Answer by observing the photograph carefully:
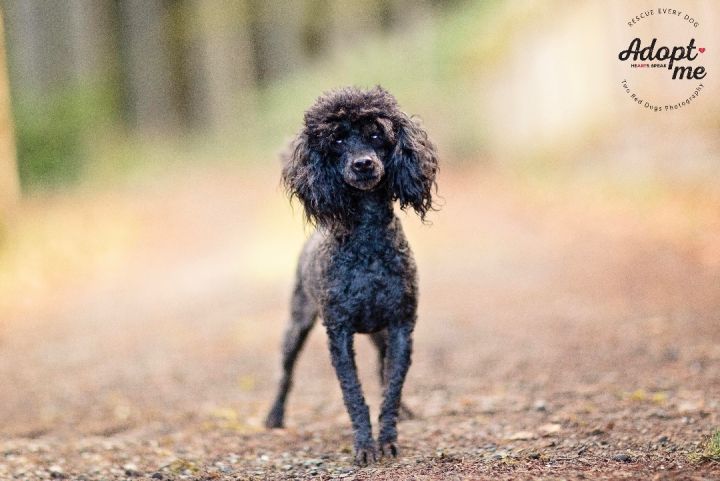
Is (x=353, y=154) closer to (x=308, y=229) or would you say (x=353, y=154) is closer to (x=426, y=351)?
(x=426, y=351)

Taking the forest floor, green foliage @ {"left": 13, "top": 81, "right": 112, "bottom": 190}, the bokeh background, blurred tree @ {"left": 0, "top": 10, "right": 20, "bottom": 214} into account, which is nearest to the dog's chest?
the bokeh background

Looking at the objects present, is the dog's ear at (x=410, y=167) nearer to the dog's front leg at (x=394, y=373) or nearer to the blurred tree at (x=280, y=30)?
the dog's front leg at (x=394, y=373)

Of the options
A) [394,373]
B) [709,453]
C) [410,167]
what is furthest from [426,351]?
[709,453]

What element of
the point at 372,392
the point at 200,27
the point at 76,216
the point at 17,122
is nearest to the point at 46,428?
the point at 372,392

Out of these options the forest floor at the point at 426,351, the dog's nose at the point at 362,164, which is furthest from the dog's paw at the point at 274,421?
the dog's nose at the point at 362,164

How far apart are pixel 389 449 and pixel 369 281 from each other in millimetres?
888

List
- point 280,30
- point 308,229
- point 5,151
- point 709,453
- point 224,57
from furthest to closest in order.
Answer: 1. point 280,30
2. point 224,57
3. point 308,229
4. point 5,151
5. point 709,453

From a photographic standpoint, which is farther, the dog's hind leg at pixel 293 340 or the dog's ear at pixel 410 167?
the dog's hind leg at pixel 293 340

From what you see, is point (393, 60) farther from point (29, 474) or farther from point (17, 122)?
point (29, 474)

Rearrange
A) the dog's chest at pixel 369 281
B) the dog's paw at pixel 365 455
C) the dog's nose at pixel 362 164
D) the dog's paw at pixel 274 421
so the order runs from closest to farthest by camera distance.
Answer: the dog's nose at pixel 362 164 → the dog's paw at pixel 365 455 → the dog's chest at pixel 369 281 → the dog's paw at pixel 274 421

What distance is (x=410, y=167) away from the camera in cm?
412

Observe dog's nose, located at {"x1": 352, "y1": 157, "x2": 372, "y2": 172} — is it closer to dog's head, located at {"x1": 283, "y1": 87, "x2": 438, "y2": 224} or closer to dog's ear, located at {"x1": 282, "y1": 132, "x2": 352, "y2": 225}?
dog's head, located at {"x1": 283, "y1": 87, "x2": 438, "y2": 224}

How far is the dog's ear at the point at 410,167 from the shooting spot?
4.12 metres

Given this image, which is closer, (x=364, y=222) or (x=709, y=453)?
(x=709, y=453)
